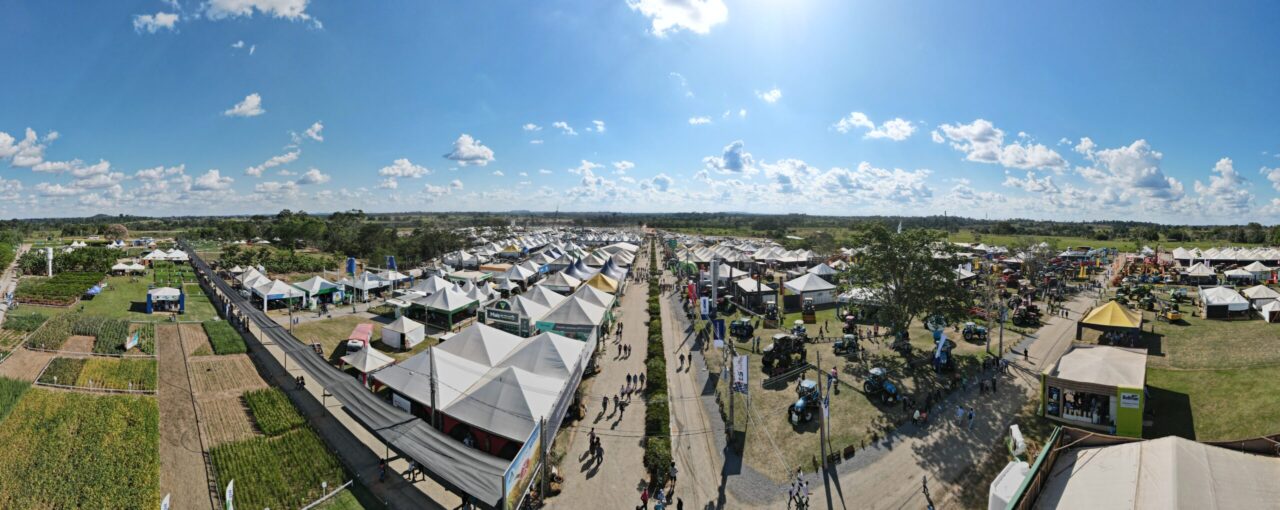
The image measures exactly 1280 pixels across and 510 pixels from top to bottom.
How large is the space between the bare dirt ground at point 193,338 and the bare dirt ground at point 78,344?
3.83m

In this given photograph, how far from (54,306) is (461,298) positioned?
100 ft

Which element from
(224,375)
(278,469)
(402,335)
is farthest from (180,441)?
(402,335)

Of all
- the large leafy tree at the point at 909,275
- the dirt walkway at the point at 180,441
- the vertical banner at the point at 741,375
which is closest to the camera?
the dirt walkway at the point at 180,441

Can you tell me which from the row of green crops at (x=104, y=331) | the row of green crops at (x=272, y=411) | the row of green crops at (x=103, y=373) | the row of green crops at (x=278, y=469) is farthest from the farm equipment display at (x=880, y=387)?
the row of green crops at (x=104, y=331)

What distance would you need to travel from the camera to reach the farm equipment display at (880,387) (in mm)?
20188

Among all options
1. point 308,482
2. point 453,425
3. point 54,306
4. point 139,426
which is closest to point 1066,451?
point 453,425

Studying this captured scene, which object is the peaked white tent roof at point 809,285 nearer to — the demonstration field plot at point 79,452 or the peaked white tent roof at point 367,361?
the peaked white tent roof at point 367,361

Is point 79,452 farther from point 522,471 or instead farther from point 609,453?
point 609,453

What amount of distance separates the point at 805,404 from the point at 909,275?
36.8ft

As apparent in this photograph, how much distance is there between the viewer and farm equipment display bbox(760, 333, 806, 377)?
24.3 metres

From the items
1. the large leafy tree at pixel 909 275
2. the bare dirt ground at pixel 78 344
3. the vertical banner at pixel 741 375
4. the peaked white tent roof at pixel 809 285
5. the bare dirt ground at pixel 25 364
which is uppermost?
the large leafy tree at pixel 909 275

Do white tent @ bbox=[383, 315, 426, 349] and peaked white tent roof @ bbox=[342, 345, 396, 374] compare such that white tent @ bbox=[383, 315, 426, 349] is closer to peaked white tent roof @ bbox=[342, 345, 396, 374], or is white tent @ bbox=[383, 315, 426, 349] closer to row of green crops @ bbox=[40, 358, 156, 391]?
peaked white tent roof @ bbox=[342, 345, 396, 374]

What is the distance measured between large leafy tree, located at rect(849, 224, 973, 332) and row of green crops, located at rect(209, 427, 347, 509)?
25.8 meters

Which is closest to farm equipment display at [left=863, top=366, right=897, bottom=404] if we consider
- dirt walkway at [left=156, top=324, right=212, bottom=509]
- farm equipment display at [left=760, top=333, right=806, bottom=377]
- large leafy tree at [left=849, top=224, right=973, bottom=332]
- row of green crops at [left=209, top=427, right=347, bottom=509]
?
farm equipment display at [left=760, top=333, right=806, bottom=377]
